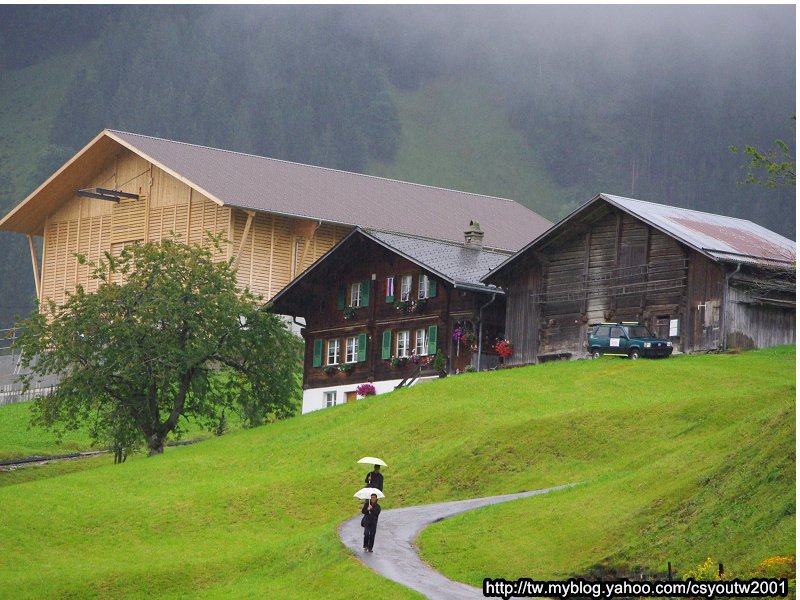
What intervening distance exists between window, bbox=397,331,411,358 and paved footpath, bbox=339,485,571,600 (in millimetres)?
26046

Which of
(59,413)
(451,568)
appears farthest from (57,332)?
(451,568)

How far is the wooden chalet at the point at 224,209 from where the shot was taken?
266 ft

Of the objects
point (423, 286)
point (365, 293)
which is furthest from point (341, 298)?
point (423, 286)

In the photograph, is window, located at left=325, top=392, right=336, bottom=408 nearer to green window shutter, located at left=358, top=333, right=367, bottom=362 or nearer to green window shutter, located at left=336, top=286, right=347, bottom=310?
green window shutter, located at left=358, top=333, right=367, bottom=362

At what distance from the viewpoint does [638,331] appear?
54438mm

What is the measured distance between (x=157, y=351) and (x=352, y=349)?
13.0 metres

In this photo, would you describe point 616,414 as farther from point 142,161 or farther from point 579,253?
point 142,161

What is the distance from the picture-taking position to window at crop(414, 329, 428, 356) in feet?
204

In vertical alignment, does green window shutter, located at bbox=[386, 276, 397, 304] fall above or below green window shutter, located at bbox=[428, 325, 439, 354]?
above

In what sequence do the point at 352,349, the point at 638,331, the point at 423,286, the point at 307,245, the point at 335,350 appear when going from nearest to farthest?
the point at 638,331 < the point at 423,286 < the point at 352,349 < the point at 335,350 < the point at 307,245

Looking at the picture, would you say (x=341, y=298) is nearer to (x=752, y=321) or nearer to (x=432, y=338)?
(x=432, y=338)

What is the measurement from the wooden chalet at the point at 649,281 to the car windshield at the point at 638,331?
1165 mm

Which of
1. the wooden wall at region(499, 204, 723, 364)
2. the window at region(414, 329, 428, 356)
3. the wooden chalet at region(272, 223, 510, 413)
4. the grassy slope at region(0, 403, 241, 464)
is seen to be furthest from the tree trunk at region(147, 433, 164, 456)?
the wooden wall at region(499, 204, 723, 364)

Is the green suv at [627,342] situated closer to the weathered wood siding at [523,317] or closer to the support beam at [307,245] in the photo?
the weathered wood siding at [523,317]
